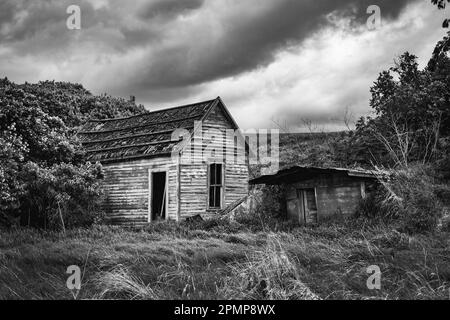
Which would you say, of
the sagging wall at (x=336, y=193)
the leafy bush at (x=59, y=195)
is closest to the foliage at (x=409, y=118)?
the sagging wall at (x=336, y=193)

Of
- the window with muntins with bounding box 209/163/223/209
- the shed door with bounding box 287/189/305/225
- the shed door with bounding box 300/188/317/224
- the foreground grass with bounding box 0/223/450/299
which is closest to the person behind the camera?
the foreground grass with bounding box 0/223/450/299

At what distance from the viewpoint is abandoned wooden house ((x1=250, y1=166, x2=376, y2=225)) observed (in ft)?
46.9

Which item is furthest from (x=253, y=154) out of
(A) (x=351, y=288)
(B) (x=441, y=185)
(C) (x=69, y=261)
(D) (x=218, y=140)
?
(A) (x=351, y=288)

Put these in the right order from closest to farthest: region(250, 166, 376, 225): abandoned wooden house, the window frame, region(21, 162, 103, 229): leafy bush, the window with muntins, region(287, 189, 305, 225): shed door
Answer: region(250, 166, 376, 225): abandoned wooden house → region(21, 162, 103, 229): leafy bush → region(287, 189, 305, 225): shed door → the window frame → the window with muntins

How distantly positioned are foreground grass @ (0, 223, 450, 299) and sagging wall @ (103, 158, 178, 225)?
8.07 m

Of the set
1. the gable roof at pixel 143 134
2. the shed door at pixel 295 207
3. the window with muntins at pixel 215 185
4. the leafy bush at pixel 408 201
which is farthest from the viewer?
the gable roof at pixel 143 134

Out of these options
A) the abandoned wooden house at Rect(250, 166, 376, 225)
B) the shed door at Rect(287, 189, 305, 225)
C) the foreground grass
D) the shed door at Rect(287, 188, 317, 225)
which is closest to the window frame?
the abandoned wooden house at Rect(250, 166, 376, 225)

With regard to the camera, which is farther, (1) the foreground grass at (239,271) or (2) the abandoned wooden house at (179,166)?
(2) the abandoned wooden house at (179,166)

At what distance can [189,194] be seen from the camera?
18.2 m

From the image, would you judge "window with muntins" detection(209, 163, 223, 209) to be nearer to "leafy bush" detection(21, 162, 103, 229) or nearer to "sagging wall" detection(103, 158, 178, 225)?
"sagging wall" detection(103, 158, 178, 225)

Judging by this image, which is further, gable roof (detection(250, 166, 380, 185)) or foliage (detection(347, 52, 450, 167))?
foliage (detection(347, 52, 450, 167))

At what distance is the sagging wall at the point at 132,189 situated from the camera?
59.8 feet

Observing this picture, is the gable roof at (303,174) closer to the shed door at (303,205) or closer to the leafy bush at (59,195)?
the shed door at (303,205)
